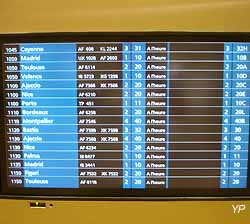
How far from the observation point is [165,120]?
4.09ft

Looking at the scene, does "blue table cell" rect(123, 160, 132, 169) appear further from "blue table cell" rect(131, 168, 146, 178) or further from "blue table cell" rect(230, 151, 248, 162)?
"blue table cell" rect(230, 151, 248, 162)

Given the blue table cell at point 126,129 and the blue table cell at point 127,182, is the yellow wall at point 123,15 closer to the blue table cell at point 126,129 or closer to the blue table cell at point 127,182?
the blue table cell at point 126,129

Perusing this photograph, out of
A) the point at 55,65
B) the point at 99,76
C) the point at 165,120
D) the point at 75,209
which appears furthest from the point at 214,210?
the point at 55,65

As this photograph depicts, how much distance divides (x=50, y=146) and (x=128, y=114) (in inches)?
10.4

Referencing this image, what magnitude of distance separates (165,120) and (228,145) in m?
0.21

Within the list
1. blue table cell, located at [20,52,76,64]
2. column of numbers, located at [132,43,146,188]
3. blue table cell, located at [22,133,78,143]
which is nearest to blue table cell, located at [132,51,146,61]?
column of numbers, located at [132,43,146,188]

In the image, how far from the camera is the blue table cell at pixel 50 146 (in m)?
1.27

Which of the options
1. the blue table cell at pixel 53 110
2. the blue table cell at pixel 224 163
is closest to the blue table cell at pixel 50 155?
the blue table cell at pixel 53 110

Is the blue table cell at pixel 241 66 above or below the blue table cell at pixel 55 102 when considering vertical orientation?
above

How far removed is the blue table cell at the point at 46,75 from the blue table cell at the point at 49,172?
0.94 ft

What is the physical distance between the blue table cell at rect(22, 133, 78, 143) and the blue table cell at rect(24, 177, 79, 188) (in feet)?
0.40

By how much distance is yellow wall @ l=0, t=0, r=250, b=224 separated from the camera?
123 cm

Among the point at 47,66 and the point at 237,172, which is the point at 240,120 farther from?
the point at 47,66

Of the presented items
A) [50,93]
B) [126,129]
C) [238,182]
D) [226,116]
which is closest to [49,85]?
[50,93]
